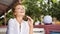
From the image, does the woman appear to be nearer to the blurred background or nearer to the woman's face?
the woman's face

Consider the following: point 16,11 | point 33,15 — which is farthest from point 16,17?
point 33,15

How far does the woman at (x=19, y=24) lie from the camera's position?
1.76 m

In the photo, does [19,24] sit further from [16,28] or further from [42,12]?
[42,12]

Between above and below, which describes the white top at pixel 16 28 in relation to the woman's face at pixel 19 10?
below

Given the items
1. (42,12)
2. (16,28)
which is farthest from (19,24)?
(42,12)

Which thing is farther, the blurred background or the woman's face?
the blurred background

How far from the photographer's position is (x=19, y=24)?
1.79 meters

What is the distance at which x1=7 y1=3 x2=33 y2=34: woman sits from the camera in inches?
69.5

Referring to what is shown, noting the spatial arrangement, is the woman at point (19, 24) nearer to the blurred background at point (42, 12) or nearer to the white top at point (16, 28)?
the white top at point (16, 28)

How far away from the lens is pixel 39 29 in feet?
8.91

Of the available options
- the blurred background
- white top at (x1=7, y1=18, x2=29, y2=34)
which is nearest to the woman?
white top at (x1=7, y1=18, x2=29, y2=34)

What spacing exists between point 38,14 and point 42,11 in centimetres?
10

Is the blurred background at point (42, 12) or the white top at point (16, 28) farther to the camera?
the blurred background at point (42, 12)

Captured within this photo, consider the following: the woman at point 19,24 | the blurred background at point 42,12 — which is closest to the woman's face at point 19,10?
the woman at point 19,24
